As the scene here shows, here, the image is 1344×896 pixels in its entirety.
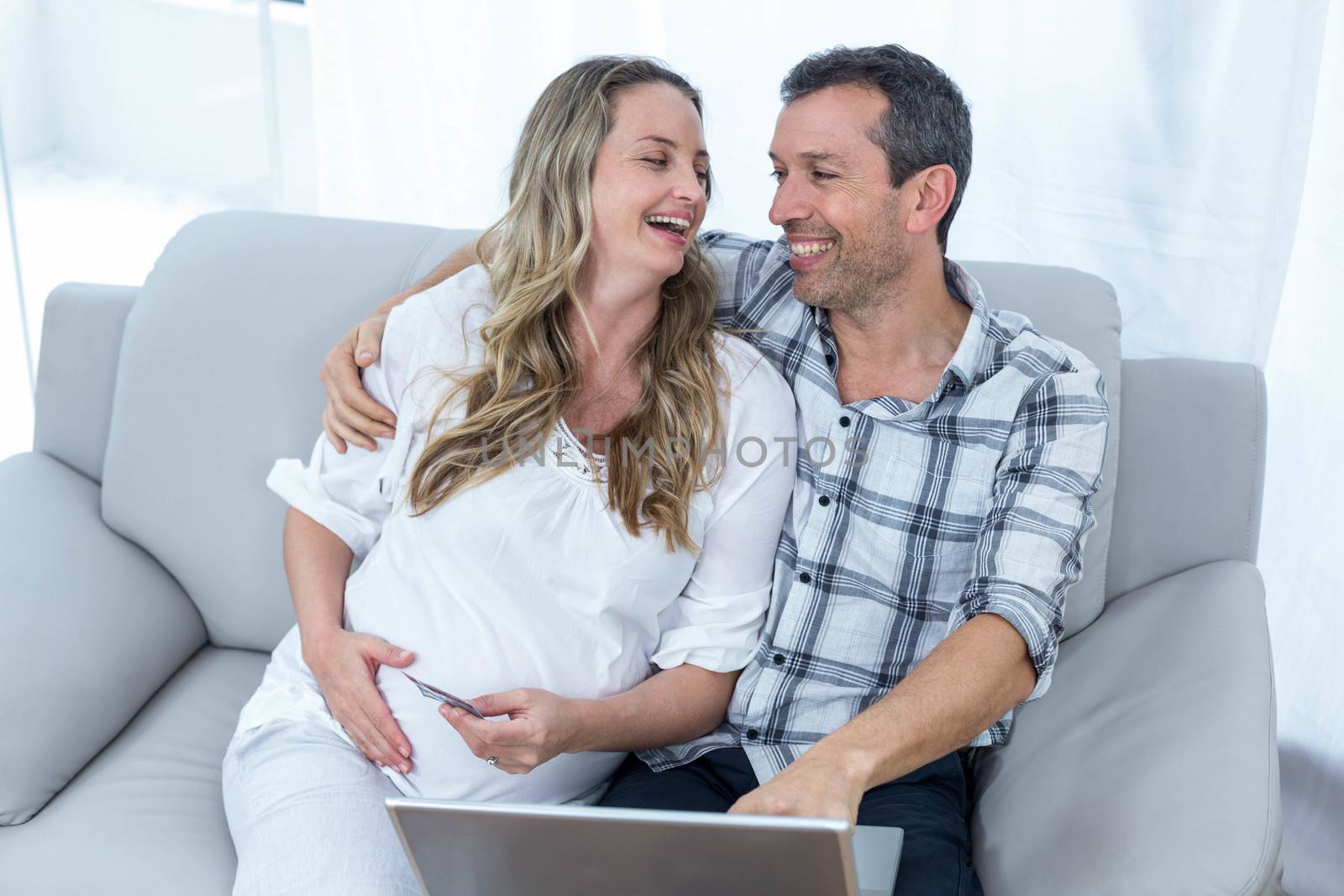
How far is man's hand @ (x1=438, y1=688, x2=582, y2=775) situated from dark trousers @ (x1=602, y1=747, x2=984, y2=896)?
0.11 m

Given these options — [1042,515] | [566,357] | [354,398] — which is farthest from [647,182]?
[1042,515]

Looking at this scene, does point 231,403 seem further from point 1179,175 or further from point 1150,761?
point 1179,175

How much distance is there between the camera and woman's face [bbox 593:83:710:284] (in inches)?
56.6

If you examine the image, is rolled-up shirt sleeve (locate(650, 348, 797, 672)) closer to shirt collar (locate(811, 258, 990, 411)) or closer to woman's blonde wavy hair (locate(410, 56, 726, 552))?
woman's blonde wavy hair (locate(410, 56, 726, 552))

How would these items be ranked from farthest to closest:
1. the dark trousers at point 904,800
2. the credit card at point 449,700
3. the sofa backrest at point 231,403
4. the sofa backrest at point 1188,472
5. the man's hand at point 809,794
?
the sofa backrest at point 231,403, the sofa backrest at point 1188,472, the dark trousers at point 904,800, the credit card at point 449,700, the man's hand at point 809,794

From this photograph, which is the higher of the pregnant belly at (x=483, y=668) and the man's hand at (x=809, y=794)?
the man's hand at (x=809, y=794)

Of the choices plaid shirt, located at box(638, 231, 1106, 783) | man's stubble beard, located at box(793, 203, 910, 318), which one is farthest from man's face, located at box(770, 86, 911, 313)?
plaid shirt, located at box(638, 231, 1106, 783)

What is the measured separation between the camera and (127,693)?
1584 millimetres

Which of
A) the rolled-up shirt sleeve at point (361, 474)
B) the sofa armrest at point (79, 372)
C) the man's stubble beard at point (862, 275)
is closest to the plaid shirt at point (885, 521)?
the man's stubble beard at point (862, 275)

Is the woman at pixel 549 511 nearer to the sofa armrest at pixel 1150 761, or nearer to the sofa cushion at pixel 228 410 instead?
the sofa cushion at pixel 228 410

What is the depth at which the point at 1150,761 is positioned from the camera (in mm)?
1222

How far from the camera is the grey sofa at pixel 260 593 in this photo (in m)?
1.23

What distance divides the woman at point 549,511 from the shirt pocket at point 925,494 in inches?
4.4

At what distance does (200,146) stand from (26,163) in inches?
19.1
